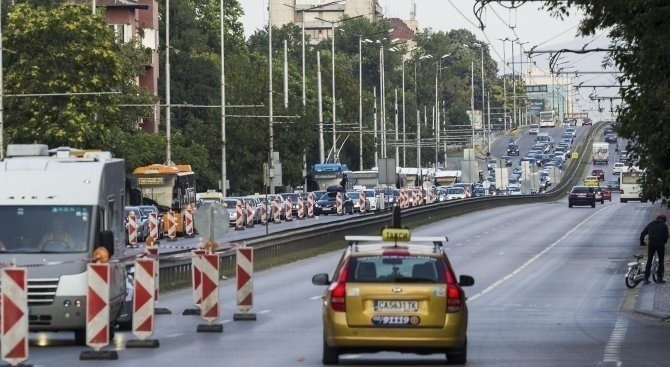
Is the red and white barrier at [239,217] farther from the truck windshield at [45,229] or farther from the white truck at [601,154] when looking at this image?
the white truck at [601,154]

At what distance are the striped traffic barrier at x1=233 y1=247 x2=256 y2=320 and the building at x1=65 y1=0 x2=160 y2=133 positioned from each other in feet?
291

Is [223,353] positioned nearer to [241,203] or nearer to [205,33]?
[241,203]

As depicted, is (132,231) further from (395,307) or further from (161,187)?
(395,307)

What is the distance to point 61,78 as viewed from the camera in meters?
77.0

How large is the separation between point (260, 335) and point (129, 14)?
326 feet

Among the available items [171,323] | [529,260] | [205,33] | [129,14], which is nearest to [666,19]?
[171,323]

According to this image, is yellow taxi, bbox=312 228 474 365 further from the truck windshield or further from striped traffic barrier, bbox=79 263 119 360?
the truck windshield

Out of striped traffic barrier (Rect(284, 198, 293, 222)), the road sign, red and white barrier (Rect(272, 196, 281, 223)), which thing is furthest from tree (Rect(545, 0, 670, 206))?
striped traffic barrier (Rect(284, 198, 293, 222))

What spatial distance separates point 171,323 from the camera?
93.5ft

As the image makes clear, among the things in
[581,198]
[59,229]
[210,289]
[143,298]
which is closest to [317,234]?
[210,289]

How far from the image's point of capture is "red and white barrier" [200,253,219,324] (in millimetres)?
26594

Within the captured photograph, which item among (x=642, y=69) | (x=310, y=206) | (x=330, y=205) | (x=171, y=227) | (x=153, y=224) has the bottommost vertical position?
(x=330, y=205)

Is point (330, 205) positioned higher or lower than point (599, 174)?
lower

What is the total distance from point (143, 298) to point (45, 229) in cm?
200
